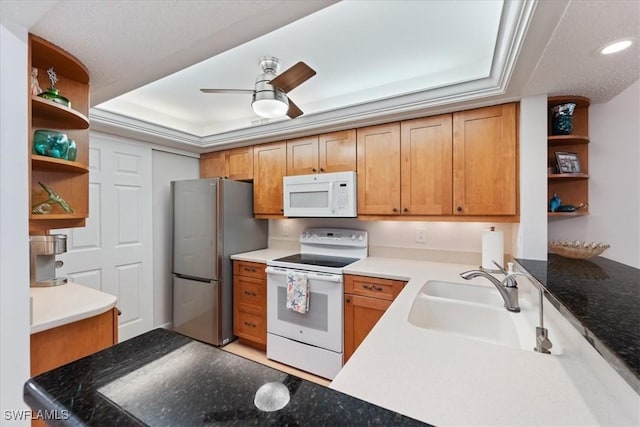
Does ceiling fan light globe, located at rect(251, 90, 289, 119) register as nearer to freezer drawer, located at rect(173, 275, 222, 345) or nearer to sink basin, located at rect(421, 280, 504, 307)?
sink basin, located at rect(421, 280, 504, 307)

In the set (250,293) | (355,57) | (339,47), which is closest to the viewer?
(339,47)

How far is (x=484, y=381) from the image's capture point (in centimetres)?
76

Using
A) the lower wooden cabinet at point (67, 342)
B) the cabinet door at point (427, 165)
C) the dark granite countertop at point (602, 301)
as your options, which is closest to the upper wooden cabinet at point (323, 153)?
the cabinet door at point (427, 165)

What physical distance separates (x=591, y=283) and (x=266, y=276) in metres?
2.23

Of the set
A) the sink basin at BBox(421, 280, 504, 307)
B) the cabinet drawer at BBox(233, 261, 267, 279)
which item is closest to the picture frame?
the sink basin at BBox(421, 280, 504, 307)

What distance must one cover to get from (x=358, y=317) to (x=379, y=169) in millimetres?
1243

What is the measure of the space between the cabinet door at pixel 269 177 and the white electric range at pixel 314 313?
2.05 feet

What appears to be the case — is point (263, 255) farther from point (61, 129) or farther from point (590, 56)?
point (590, 56)

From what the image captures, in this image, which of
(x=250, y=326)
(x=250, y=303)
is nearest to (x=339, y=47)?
(x=250, y=303)

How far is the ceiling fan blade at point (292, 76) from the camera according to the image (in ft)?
4.61

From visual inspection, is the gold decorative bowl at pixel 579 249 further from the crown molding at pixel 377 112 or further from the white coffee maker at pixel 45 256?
the white coffee maker at pixel 45 256

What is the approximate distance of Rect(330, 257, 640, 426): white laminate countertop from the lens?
636mm

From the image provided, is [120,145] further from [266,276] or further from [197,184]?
[266,276]

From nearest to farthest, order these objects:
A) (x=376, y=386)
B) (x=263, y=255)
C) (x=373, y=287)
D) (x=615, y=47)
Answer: (x=376, y=386), (x=615, y=47), (x=373, y=287), (x=263, y=255)
